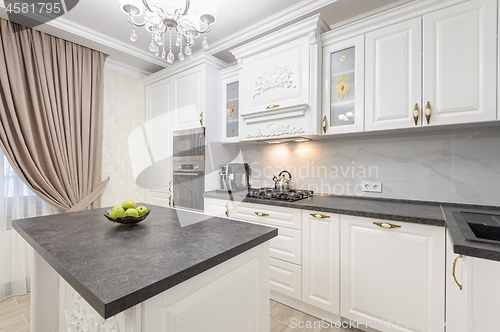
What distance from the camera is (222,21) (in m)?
2.46

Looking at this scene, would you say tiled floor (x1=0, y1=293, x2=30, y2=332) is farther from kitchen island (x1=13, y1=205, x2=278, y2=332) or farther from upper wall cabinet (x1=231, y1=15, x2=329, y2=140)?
upper wall cabinet (x1=231, y1=15, x2=329, y2=140)

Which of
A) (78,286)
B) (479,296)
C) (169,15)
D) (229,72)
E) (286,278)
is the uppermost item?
(229,72)

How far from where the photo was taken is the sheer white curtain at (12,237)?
90.0 inches

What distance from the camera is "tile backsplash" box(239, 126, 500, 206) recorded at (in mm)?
1729

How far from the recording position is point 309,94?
2104 mm

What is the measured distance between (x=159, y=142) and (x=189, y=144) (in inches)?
26.3

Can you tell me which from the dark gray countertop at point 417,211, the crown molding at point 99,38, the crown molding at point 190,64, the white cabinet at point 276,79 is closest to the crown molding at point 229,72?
the crown molding at point 190,64

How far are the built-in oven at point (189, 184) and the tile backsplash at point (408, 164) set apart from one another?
941 mm

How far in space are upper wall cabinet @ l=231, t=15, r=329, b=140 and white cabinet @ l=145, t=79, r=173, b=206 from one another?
45.4 inches

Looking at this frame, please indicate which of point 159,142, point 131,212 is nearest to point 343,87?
point 131,212

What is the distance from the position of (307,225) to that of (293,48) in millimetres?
1600

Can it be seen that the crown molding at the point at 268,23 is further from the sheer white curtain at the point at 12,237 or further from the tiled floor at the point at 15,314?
the tiled floor at the point at 15,314

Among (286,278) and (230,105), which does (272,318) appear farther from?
(230,105)

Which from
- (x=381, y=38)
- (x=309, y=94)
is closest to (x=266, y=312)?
(x=309, y=94)
